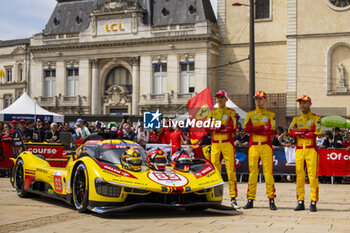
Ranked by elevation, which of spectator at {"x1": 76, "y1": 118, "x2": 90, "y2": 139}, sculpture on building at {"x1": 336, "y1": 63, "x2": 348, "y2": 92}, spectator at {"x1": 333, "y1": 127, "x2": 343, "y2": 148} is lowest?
spectator at {"x1": 333, "y1": 127, "x2": 343, "y2": 148}

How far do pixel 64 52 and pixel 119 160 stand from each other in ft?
144

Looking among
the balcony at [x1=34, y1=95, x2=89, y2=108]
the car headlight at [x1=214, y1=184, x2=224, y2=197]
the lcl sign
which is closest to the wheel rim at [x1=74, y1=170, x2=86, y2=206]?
the car headlight at [x1=214, y1=184, x2=224, y2=197]

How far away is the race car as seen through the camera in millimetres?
9766

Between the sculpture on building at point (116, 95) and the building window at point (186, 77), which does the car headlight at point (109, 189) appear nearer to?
the building window at point (186, 77)

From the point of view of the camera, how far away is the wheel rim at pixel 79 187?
10.4 meters

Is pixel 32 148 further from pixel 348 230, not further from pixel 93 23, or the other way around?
pixel 93 23

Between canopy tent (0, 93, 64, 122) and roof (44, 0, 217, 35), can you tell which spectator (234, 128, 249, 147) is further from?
roof (44, 0, 217, 35)

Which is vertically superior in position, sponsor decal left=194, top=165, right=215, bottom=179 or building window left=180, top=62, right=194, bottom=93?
building window left=180, top=62, right=194, bottom=93

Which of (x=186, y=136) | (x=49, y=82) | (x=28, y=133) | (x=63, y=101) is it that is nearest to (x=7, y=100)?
(x=49, y=82)

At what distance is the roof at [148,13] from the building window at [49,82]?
386 cm

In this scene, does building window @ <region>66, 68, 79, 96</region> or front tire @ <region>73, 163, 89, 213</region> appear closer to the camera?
front tire @ <region>73, 163, 89, 213</region>

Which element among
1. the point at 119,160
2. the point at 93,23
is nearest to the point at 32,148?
the point at 119,160

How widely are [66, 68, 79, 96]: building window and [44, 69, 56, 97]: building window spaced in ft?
5.21

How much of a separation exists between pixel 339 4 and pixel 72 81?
23663 mm
